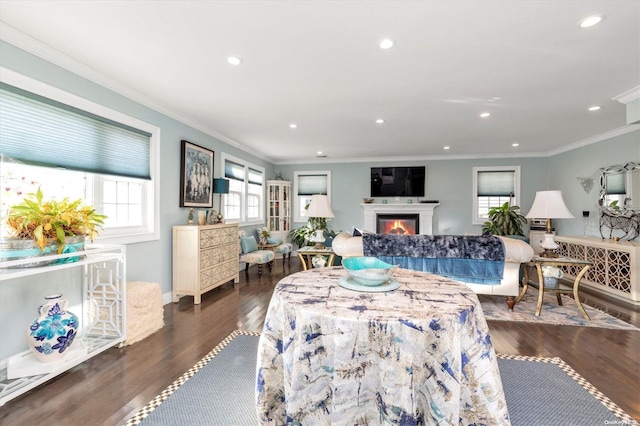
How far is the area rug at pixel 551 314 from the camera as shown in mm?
3051

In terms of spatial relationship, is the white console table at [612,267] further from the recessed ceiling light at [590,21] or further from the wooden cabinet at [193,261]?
the wooden cabinet at [193,261]

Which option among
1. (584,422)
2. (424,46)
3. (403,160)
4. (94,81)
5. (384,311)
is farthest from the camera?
(403,160)

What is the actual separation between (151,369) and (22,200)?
1489 mm

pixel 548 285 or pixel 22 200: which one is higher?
pixel 22 200

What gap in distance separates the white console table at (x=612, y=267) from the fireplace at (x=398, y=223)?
2.90m

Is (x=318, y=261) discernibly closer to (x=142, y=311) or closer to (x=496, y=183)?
(x=142, y=311)

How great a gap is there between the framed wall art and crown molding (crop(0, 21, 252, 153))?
0.48 metres

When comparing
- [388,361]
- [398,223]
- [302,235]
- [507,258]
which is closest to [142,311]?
[388,361]

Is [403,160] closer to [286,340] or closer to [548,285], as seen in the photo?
[548,285]

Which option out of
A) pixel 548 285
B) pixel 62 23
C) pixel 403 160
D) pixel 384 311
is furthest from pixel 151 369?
pixel 403 160

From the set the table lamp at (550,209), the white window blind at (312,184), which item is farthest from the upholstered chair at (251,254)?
the table lamp at (550,209)

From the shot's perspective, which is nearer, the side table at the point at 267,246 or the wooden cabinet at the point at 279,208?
the side table at the point at 267,246

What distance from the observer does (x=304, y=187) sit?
7539 millimetres

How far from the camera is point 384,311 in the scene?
1181 millimetres
